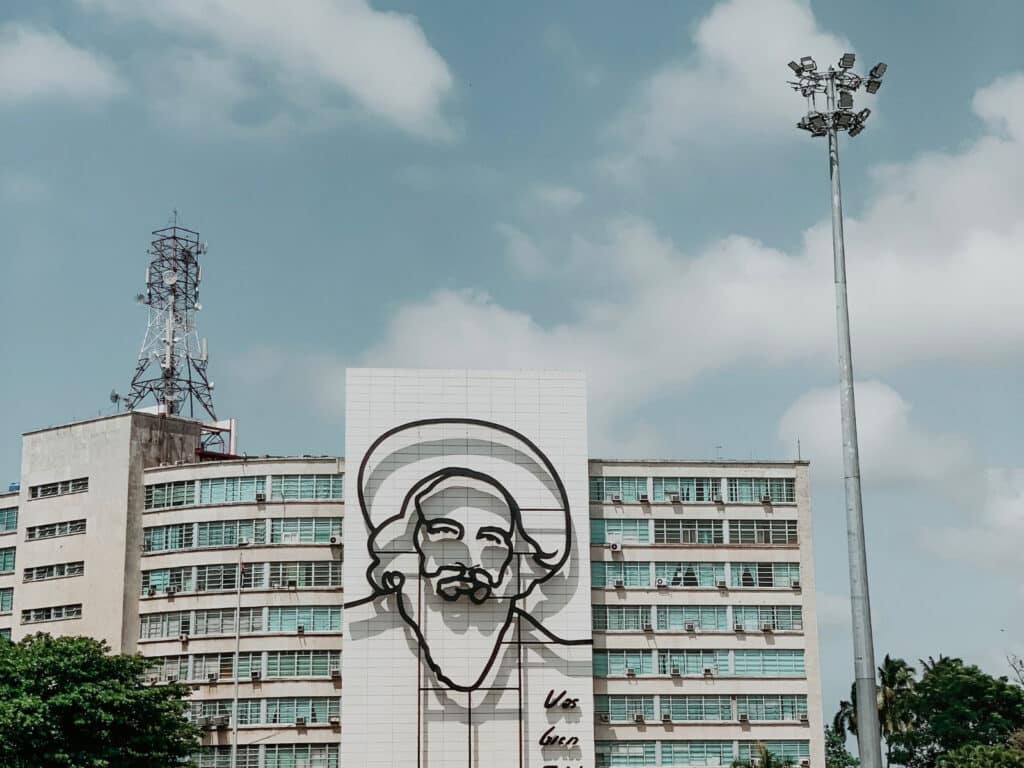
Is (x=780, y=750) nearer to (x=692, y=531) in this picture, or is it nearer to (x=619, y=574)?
(x=692, y=531)

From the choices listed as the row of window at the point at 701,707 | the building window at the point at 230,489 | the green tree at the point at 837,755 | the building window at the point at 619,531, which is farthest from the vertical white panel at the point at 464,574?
the green tree at the point at 837,755

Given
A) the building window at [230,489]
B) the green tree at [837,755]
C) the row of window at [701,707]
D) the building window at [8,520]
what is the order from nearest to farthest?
the row of window at [701,707] → the building window at [230,489] → the building window at [8,520] → the green tree at [837,755]

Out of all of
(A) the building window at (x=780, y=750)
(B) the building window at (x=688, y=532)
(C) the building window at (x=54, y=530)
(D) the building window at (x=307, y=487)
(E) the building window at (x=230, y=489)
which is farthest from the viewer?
(C) the building window at (x=54, y=530)

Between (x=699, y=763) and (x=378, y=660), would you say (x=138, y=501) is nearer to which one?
(x=378, y=660)

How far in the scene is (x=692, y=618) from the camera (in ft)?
Result: 209

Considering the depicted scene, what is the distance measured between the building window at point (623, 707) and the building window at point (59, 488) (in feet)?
89.0

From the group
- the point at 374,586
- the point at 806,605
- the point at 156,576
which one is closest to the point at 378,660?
the point at 374,586

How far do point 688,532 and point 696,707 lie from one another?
26.7 feet

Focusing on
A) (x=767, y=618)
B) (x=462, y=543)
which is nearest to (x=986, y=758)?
(x=767, y=618)

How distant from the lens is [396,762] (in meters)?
57.4

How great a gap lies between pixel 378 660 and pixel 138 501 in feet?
51.8

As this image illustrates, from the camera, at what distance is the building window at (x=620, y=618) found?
62906 mm

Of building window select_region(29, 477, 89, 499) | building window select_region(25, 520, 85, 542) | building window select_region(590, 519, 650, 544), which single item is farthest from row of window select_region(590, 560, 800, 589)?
building window select_region(29, 477, 89, 499)

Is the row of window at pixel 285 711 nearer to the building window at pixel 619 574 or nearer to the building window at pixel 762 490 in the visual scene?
the building window at pixel 619 574
